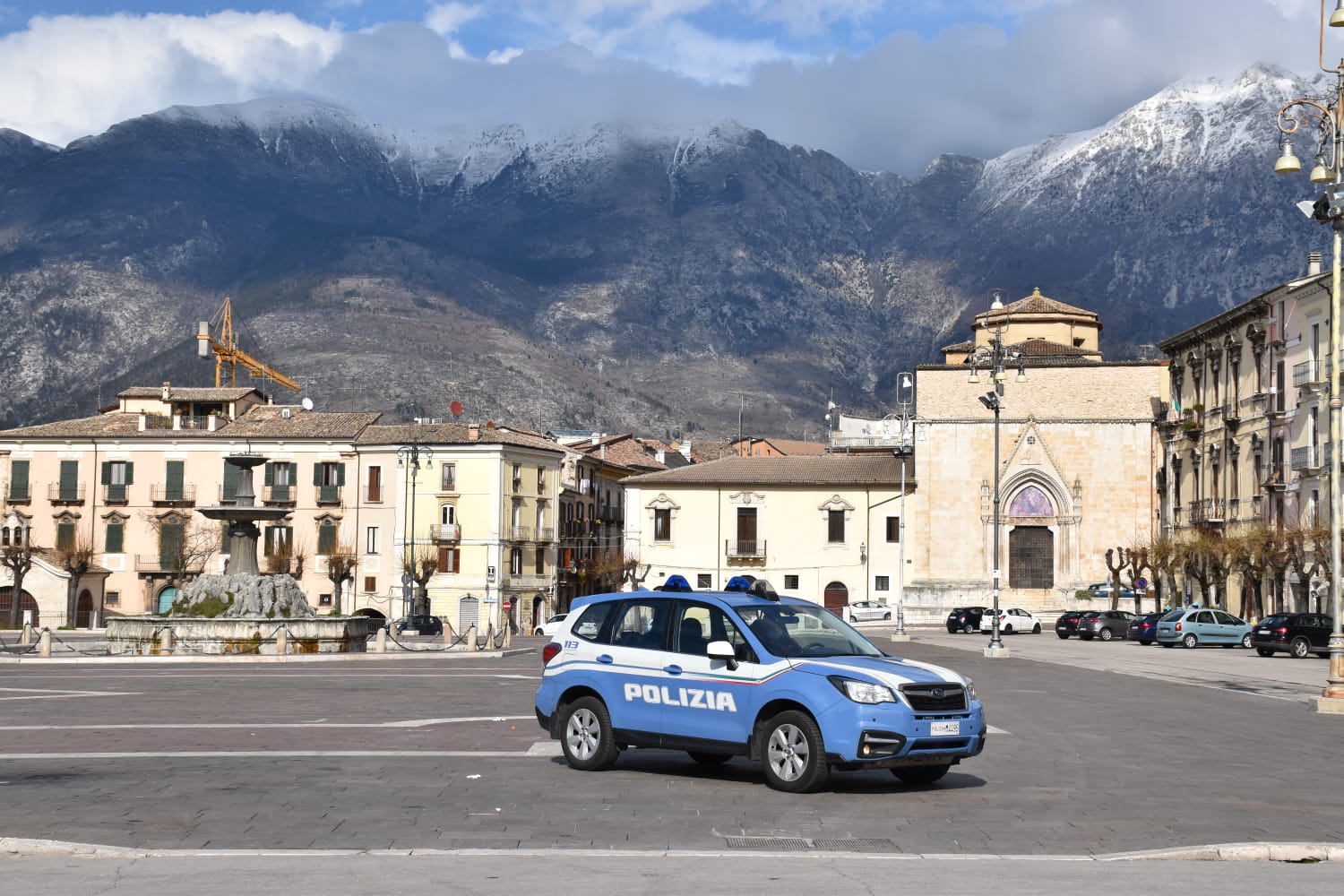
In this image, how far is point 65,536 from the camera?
82188mm

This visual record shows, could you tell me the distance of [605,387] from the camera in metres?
194

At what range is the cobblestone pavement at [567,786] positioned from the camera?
11258 mm

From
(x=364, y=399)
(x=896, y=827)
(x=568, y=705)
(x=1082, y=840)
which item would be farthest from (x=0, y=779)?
(x=364, y=399)

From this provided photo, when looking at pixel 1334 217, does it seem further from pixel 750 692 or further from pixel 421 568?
pixel 421 568

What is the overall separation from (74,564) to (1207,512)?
169ft

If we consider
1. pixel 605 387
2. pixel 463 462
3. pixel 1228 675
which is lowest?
pixel 1228 675

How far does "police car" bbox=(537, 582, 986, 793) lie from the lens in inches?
520

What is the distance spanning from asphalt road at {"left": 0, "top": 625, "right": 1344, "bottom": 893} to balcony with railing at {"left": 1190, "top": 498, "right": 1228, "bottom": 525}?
45905mm

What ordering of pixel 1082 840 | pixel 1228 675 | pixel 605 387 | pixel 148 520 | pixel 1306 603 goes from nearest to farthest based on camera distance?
1. pixel 1082 840
2. pixel 1228 675
3. pixel 1306 603
4. pixel 148 520
5. pixel 605 387

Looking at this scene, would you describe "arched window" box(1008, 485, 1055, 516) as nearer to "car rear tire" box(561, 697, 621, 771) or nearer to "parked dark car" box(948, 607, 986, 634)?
"parked dark car" box(948, 607, 986, 634)

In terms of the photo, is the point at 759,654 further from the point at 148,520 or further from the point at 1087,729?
the point at 148,520

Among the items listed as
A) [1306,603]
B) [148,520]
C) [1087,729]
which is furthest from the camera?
[148,520]

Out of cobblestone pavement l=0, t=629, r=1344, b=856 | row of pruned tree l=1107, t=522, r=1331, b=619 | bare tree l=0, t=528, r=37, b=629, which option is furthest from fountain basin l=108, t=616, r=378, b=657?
row of pruned tree l=1107, t=522, r=1331, b=619

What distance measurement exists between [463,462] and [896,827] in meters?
73.1
